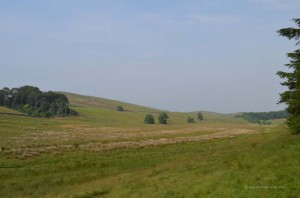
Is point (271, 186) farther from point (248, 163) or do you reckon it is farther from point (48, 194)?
point (48, 194)

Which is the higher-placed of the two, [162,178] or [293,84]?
[293,84]

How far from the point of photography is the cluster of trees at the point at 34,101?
17175cm

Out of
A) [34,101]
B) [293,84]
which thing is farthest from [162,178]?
[34,101]

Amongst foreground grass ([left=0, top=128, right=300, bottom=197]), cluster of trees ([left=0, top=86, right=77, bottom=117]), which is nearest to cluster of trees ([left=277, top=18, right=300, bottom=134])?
foreground grass ([left=0, top=128, right=300, bottom=197])

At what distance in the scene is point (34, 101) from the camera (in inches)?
7165

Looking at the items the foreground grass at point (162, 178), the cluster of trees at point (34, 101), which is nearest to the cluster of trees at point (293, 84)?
the foreground grass at point (162, 178)

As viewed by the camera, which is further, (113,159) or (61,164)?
(113,159)

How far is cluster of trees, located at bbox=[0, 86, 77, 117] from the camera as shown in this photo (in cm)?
17175

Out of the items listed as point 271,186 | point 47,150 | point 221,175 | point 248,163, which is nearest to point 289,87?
point 248,163

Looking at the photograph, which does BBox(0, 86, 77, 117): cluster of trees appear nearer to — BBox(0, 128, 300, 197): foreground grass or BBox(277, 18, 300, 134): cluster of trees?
BBox(0, 128, 300, 197): foreground grass

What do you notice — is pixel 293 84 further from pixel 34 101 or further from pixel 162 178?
pixel 34 101

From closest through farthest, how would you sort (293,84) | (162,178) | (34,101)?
1. (162,178)
2. (293,84)
3. (34,101)

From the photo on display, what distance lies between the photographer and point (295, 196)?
1109 cm

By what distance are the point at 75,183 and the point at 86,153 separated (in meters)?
18.6
